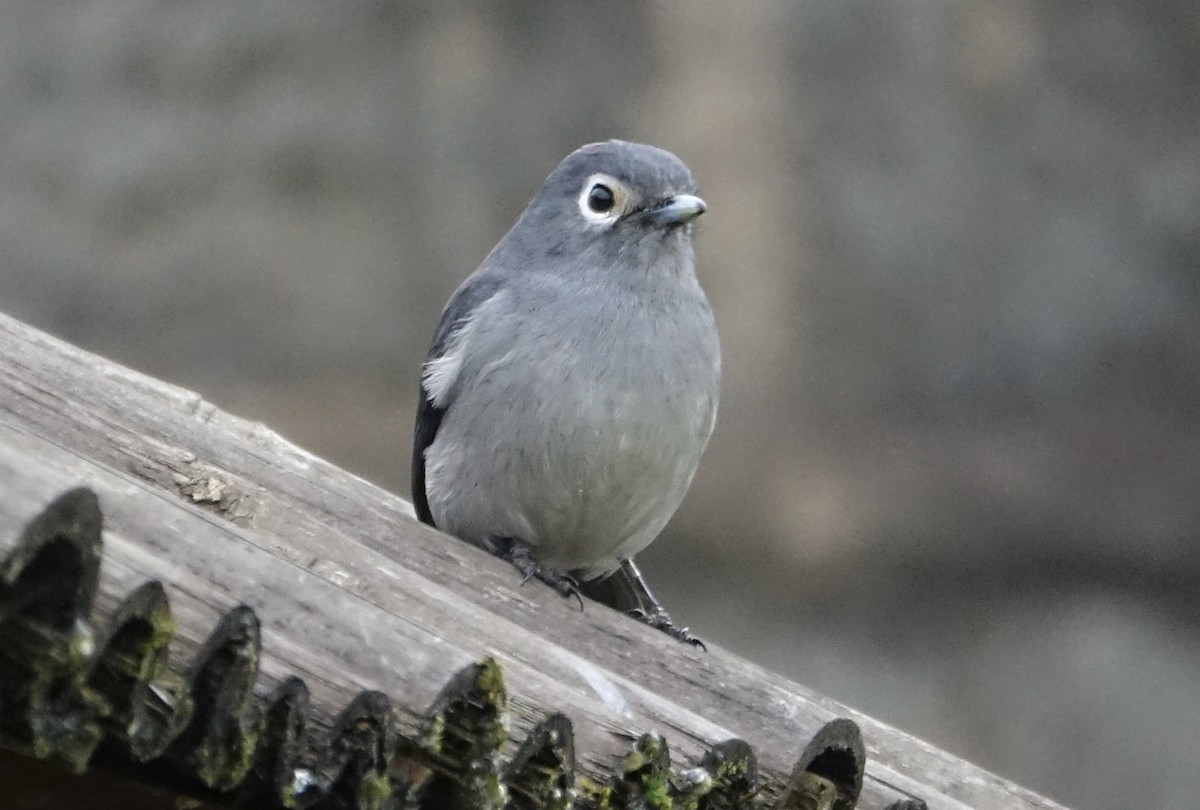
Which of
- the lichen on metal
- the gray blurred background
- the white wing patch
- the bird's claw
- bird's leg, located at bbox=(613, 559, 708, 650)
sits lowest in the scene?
the lichen on metal

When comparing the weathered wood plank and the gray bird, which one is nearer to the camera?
the weathered wood plank

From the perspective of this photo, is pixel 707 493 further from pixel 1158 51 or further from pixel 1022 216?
pixel 1158 51

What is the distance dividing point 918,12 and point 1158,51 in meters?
1.28

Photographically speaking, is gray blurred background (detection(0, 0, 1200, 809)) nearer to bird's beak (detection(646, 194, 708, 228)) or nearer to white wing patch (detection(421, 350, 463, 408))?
white wing patch (detection(421, 350, 463, 408))

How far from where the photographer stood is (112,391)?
363 cm

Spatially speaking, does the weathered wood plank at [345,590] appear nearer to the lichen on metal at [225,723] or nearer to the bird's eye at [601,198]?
the lichen on metal at [225,723]

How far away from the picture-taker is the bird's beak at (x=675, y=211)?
479cm

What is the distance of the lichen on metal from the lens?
1888mm

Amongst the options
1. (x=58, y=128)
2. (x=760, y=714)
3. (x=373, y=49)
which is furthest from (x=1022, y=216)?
(x=760, y=714)

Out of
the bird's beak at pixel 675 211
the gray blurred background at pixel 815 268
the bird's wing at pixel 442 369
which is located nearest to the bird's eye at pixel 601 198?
the bird's beak at pixel 675 211

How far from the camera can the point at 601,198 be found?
496 centimetres

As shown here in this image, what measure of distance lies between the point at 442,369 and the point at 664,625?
1.06 m

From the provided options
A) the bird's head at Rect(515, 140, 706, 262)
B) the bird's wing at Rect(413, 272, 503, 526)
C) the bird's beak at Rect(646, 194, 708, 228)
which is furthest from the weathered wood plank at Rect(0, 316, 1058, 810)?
the bird's beak at Rect(646, 194, 708, 228)

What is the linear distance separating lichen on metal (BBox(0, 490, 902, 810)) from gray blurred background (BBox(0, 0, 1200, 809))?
6598 millimetres
